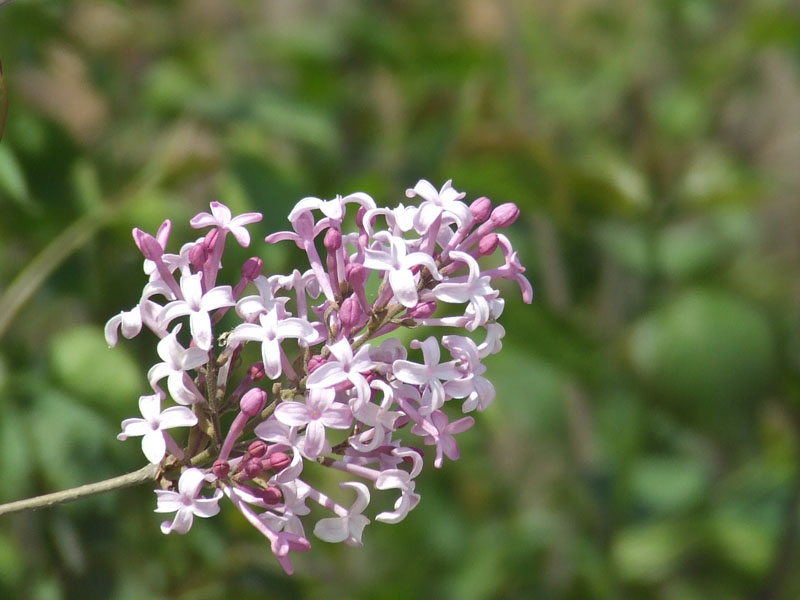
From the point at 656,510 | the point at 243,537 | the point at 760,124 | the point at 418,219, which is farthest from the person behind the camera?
the point at 760,124

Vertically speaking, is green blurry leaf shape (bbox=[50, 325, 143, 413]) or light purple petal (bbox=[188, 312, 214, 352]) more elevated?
green blurry leaf shape (bbox=[50, 325, 143, 413])

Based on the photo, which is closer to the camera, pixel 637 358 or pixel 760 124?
pixel 637 358

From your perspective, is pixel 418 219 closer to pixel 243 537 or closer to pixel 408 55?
pixel 243 537

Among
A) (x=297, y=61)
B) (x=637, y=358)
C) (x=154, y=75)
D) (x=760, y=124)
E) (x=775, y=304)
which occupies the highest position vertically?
(x=760, y=124)

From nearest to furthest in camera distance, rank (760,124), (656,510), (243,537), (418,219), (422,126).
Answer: (418,219)
(243,537)
(656,510)
(422,126)
(760,124)

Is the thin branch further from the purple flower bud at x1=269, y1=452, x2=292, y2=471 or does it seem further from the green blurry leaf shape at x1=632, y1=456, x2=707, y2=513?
the green blurry leaf shape at x1=632, y1=456, x2=707, y2=513

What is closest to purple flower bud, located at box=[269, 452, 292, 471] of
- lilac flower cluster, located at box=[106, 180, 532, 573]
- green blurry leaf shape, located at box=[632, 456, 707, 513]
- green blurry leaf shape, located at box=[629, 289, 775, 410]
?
lilac flower cluster, located at box=[106, 180, 532, 573]

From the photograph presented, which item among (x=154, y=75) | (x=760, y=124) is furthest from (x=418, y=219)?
(x=760, y=124)

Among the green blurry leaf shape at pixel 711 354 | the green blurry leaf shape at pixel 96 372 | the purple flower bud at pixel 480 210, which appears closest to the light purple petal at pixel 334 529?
the purple flower bud at pixel 480 210
